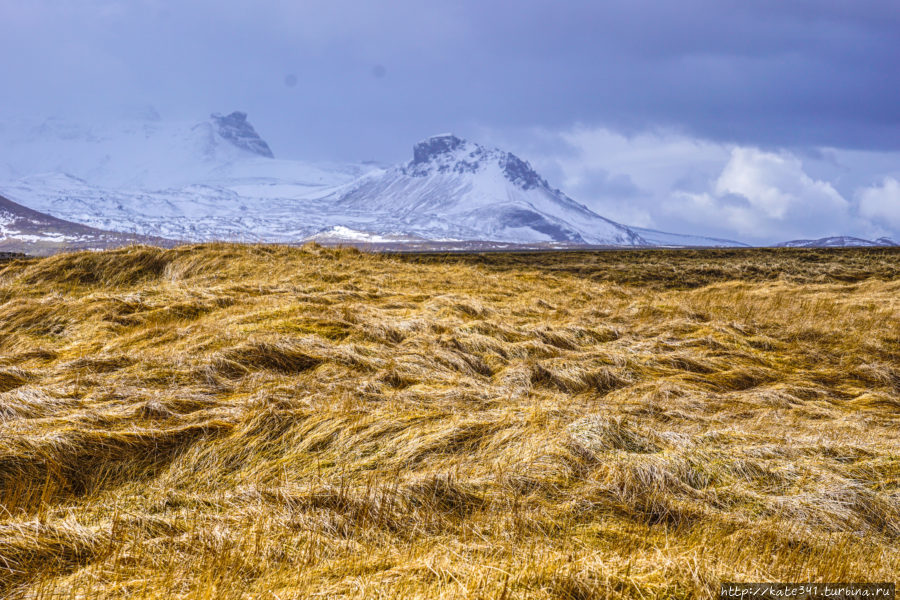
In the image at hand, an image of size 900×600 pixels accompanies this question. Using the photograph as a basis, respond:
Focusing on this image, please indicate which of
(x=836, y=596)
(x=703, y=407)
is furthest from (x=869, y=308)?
(x=836, y=596)

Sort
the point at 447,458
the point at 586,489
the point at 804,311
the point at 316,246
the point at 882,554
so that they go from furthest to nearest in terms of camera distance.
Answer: the point at 316,246, the point at 804,311, the point at 447,458, the point at 586,489, the point at 882,554

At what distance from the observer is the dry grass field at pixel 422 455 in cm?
266

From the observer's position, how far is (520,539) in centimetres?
304

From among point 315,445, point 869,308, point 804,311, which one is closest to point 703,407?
point 315,445

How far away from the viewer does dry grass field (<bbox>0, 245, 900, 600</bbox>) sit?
2656 mm

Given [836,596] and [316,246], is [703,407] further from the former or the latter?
[316,246]

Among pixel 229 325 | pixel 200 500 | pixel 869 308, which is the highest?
pixel 869 308

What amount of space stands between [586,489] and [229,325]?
242 inches

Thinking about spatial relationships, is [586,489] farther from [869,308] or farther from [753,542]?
[869,308]

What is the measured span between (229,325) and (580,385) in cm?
509

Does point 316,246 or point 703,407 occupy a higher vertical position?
point 316,246

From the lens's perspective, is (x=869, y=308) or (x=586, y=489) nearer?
(x=586, y=489)

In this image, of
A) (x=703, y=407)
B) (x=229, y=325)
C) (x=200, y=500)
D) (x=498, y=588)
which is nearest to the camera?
(x=498, y=588)

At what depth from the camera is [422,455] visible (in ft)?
14.0
